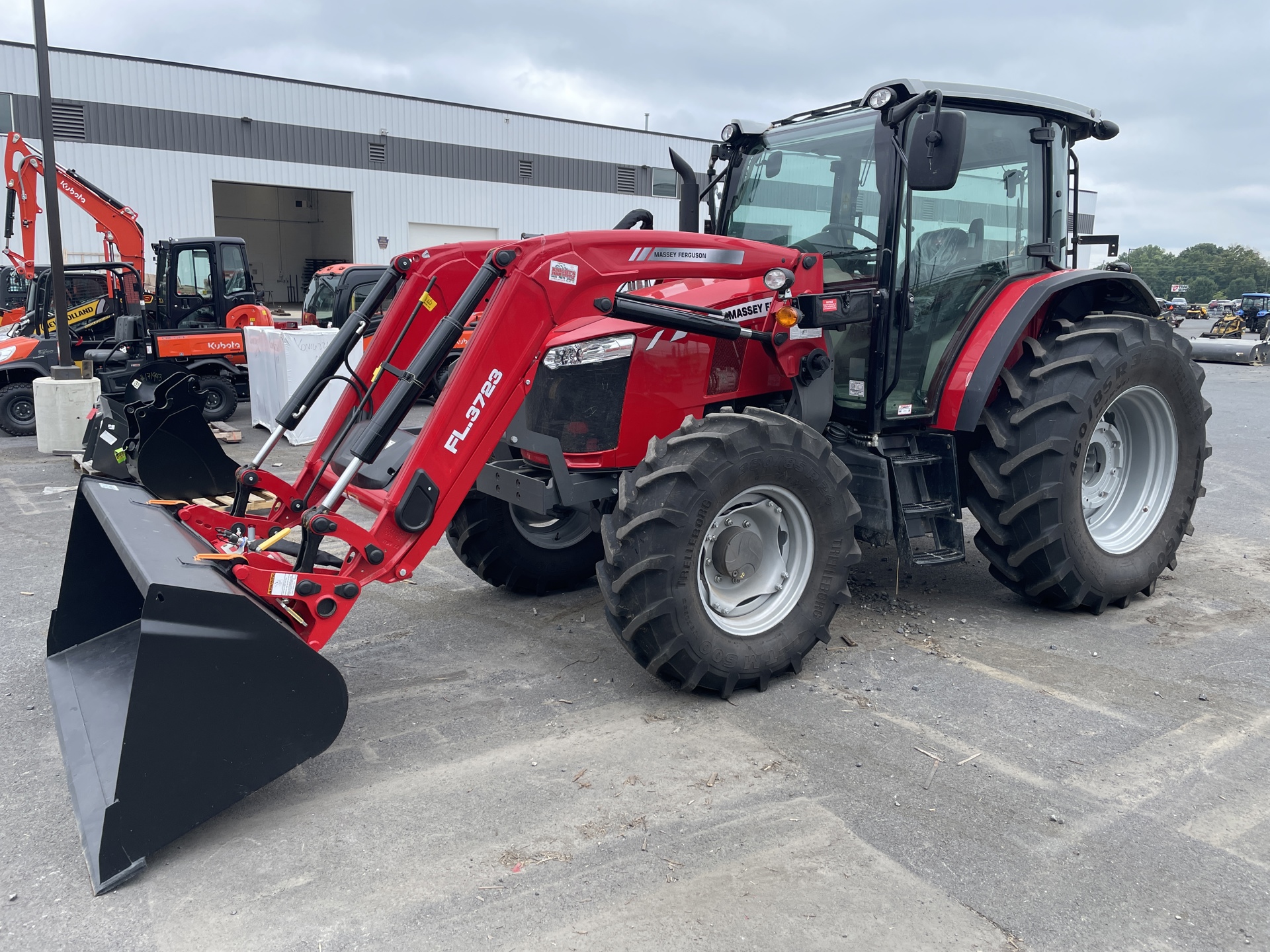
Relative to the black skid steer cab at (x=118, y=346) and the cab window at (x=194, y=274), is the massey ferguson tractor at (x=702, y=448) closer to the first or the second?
the black skid steer cab at (x=118, y=346)

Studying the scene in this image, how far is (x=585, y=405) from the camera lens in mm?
4238

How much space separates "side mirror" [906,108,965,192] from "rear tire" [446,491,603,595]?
2427 millimetres

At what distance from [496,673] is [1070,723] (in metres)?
2.45

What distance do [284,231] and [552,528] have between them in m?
34.7

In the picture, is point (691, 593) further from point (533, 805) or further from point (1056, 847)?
point (1056, 847)

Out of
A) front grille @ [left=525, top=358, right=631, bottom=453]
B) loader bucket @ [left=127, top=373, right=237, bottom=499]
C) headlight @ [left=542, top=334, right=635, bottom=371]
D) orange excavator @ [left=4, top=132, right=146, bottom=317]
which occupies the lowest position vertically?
loader bucket @ [left=127, top=373, right=237, bottom=499]

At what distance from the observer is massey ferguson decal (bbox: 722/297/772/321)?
4312 millimetres

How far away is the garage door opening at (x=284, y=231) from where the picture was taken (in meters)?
34.0

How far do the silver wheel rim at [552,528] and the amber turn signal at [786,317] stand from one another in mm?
1604

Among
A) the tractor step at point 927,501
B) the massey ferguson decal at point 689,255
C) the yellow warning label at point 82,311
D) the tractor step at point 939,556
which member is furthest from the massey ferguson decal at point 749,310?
the yellow warning label at point 82,311

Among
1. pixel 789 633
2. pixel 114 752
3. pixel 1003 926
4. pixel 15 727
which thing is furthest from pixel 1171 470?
pixel 15 727

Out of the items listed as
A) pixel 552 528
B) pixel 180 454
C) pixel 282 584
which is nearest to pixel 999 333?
pixel 552 528

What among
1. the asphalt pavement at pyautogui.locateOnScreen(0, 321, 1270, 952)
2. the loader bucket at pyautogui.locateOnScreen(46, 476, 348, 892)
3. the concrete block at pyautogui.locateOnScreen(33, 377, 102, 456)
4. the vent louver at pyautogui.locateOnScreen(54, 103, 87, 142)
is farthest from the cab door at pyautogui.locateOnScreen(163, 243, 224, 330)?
the vent louver at pyautogui.locateOnScreen(54, 103, 87, 142)

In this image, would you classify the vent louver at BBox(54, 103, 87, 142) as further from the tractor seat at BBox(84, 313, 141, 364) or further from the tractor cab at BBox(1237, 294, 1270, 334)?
the tractor cab at BBox(1237, 294, 1270, 334)
